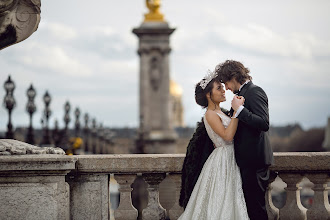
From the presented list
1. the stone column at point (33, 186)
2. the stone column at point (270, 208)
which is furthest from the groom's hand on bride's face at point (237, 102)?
the stone column at point (33, 186)

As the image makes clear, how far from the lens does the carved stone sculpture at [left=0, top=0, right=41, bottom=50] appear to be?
26.9 ft

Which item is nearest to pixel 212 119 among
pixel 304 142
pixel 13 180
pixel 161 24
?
pixel 13 180

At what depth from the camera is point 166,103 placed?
2115 inches

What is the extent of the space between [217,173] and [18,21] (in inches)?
106

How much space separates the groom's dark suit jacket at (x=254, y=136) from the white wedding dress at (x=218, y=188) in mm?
181

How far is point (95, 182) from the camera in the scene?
28.5ft

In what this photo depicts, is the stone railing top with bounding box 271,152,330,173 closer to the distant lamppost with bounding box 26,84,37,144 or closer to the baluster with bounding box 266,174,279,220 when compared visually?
the baluster with bounding box 266,174,279,220

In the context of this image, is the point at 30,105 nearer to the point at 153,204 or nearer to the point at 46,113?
the point at 46,113

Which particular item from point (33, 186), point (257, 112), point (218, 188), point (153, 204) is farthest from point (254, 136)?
point (33, 186)

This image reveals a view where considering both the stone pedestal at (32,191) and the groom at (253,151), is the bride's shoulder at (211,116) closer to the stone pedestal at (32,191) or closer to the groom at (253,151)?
the groom at (253,151)

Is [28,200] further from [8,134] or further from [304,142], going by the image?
[304,142]

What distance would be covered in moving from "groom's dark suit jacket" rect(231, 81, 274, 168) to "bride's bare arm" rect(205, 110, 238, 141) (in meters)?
0.08

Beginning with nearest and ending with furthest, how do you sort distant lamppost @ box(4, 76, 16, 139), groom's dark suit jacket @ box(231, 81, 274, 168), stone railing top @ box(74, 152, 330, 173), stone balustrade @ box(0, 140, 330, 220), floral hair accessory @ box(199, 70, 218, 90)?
groom's dark suit jacket @ box(231, 81, 274, 168), floral hair accessory @ box(199, 70, 218, 90), stone balustrade @ box(0, 140, 330, 220), stone railing top @ box(74, 152, 330, 173), distant lamppost @ box(4, 76, 16, 139)

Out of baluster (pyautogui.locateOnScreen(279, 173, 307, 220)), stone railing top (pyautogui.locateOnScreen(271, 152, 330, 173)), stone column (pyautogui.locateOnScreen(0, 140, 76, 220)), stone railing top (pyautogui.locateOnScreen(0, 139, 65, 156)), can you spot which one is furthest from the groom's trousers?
stone railing top (pyautogui.locateOnScreen(0, 139, 65, 156))
